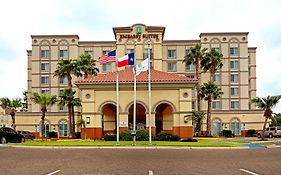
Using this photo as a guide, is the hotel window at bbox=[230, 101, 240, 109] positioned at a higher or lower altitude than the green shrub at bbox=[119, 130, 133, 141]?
higher

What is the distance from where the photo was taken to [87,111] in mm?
46250

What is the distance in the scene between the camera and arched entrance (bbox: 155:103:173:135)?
48344mm

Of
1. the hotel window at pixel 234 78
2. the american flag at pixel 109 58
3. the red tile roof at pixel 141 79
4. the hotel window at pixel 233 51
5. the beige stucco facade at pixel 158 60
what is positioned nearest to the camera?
the american flag at pixel 109 58

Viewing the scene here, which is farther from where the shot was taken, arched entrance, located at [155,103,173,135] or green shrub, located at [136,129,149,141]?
arched entrance, located at [155,103,173,135]

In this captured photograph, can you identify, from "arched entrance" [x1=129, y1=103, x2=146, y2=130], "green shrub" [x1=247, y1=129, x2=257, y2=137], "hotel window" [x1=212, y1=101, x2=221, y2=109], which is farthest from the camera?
"hotel window" [x1=212, y1=101, x2=221, y2=109]

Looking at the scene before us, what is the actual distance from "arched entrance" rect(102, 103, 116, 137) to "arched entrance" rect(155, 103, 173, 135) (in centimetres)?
493

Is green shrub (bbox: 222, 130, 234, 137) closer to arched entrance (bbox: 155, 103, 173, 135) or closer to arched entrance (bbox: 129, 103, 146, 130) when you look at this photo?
arched entrance (bbox: 155, 103, 173, 135)

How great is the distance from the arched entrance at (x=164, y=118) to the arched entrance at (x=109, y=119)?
493cm

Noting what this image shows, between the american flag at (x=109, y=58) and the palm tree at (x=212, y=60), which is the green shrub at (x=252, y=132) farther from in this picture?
the american flag at (x=109, y=58)

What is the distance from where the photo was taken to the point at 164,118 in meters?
49.5

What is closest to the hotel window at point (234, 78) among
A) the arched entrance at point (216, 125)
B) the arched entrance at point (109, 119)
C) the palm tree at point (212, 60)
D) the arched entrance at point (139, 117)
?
the arched entrance at point (216, 125)

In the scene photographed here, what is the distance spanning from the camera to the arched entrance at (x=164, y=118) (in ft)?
159

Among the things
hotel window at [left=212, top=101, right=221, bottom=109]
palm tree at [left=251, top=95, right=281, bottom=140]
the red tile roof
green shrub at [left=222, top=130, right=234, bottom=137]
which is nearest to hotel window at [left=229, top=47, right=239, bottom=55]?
hotel window at [left=212, top=101, right=221, bottom=109]

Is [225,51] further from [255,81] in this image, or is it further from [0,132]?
[0,132]
